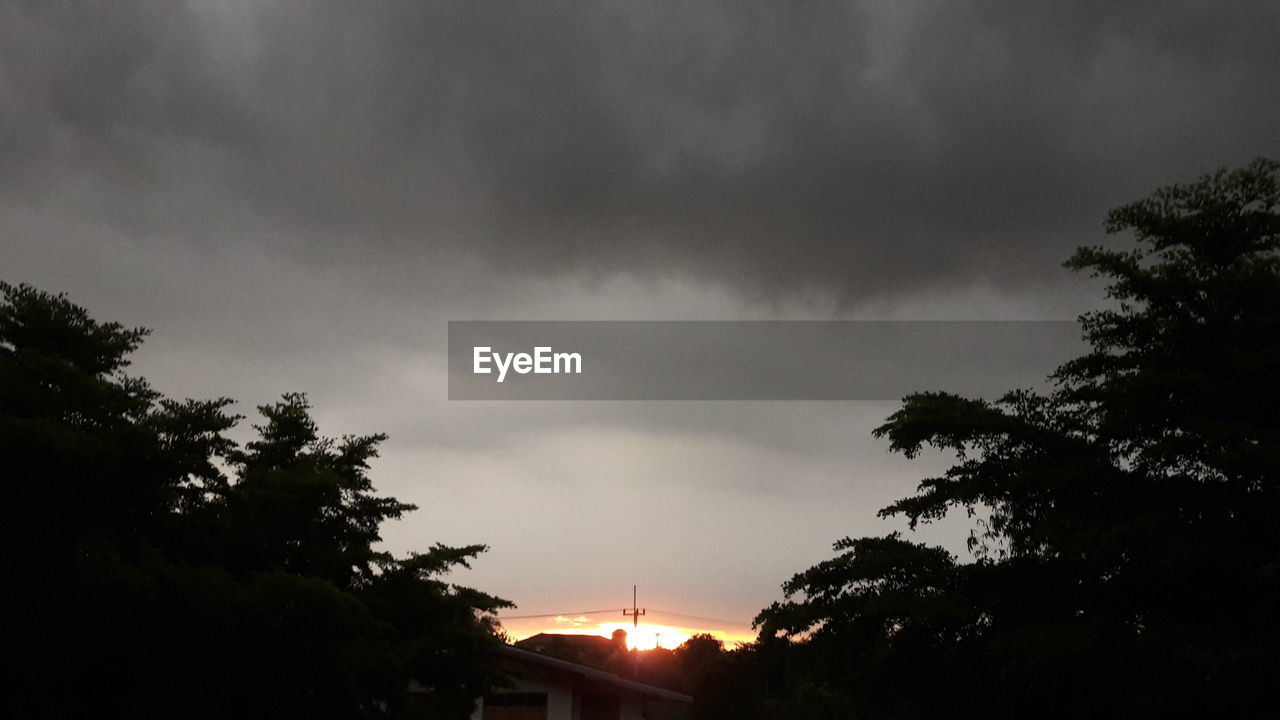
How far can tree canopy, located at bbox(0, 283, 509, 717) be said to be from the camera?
15984 mm

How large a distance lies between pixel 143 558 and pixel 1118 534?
15.3m

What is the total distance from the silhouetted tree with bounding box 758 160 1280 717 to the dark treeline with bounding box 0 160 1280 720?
0.04m

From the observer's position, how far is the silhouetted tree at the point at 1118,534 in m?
16.7

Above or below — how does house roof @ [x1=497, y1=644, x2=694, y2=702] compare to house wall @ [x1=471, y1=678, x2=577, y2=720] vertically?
above

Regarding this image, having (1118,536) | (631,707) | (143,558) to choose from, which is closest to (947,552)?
(1118,536)

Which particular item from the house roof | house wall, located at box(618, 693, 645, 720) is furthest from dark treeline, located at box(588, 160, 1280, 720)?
house wall, located at box(618, 693, 645, 720)

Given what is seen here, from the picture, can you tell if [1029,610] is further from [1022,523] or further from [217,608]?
[217,608]

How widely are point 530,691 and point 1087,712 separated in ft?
76.5

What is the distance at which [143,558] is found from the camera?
1694 cm

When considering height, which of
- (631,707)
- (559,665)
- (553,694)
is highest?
(559,665)

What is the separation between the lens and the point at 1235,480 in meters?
17.7

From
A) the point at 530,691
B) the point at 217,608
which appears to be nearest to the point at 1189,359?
the point at 217,608

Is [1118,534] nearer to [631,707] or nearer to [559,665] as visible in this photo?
[559,665]

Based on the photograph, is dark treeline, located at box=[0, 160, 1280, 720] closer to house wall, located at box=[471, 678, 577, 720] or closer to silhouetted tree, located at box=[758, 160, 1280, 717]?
silhouetted tree, located at box=[758, 160, 1280, 717]
